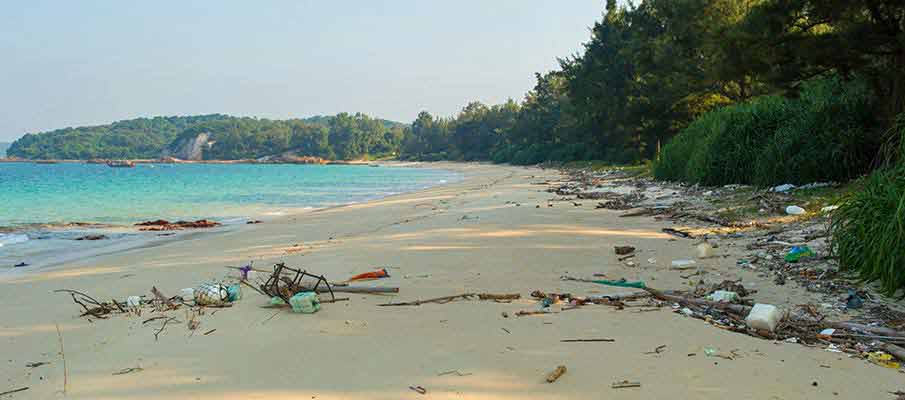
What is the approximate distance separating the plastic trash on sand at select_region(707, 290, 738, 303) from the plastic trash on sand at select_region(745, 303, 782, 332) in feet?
1.88

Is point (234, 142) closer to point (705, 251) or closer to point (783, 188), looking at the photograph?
point (783, 188)

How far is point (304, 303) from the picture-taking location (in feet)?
14.7

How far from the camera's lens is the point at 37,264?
9320 millimetres

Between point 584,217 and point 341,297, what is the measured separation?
675 centimetres

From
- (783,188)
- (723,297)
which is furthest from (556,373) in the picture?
(783,188)

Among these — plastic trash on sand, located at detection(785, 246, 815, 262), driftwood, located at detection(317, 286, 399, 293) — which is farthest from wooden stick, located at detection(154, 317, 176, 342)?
plastic trash on sand, located at detection(785, 246, 815, 262)

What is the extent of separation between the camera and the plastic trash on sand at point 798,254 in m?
5.71

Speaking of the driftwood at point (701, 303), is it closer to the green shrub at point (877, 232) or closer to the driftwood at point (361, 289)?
the green shrub at point (877, 232)

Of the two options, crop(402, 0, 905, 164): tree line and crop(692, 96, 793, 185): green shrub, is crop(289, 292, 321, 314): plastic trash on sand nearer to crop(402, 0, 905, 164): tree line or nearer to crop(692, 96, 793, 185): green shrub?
crop(402, 0, 905, 164): tree line

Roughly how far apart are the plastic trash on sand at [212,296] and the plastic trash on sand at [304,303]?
0.84 meters

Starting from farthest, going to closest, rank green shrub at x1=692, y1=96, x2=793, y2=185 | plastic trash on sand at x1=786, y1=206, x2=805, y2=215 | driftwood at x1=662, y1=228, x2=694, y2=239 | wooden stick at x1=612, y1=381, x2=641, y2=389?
green shrub at x1=692, y1=96, x2=793, y2=185, plastic trash on sand at x1=786, y1=206, x2=805, y2=215, driftwood at x1=662, y1=228, x2=694, y2=239, wooden stick at x1=612, y1=381, x2=641, y2=389

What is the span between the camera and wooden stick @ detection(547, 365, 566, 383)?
303 centimetres

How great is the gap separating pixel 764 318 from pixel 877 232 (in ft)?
5.22

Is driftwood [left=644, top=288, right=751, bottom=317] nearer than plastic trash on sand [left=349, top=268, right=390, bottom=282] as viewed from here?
Yes
